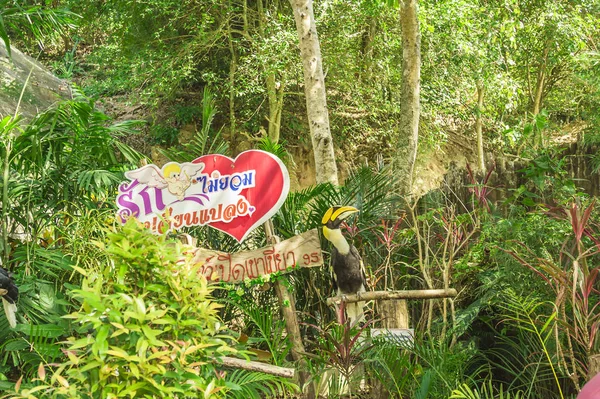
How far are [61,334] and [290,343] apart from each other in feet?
4.47

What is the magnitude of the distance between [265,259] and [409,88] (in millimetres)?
3805

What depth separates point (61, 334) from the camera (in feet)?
13.5

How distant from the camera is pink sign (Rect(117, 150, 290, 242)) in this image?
4.37 m

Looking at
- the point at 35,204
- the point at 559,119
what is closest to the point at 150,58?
the point at 35,204

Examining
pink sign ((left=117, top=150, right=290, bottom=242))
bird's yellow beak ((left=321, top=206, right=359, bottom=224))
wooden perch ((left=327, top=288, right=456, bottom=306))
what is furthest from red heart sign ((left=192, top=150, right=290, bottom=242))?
wooden perch ((left=327, top=288, right=456, bottom=306))

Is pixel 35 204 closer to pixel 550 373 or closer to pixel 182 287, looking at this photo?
pixel 182 287

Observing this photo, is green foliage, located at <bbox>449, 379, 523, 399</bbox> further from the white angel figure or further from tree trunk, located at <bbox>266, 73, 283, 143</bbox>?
tree trunk, located at <bbox>266, 73, 283, 143</bbox>

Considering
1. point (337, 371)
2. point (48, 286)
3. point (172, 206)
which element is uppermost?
point (172, 206)

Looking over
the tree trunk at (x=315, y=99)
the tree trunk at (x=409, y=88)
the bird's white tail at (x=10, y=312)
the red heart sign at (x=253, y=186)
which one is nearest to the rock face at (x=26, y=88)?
the tree trunk at (x=315, y=99)

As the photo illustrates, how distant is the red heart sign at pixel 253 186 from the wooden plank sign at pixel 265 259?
5.8 inches

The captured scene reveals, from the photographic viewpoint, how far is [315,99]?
241 inches

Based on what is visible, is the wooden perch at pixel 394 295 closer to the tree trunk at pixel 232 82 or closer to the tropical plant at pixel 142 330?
the tropical plant at pixel 142 330

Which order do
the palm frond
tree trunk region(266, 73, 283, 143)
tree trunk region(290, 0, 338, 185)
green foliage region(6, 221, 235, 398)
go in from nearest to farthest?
green foliage region(6, 221, 235, 398)
the palm frond
tree trunk region(290, 0, 338, 185)
tree trunk region(266, 73, 283, 143)

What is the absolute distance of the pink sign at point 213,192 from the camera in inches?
172
